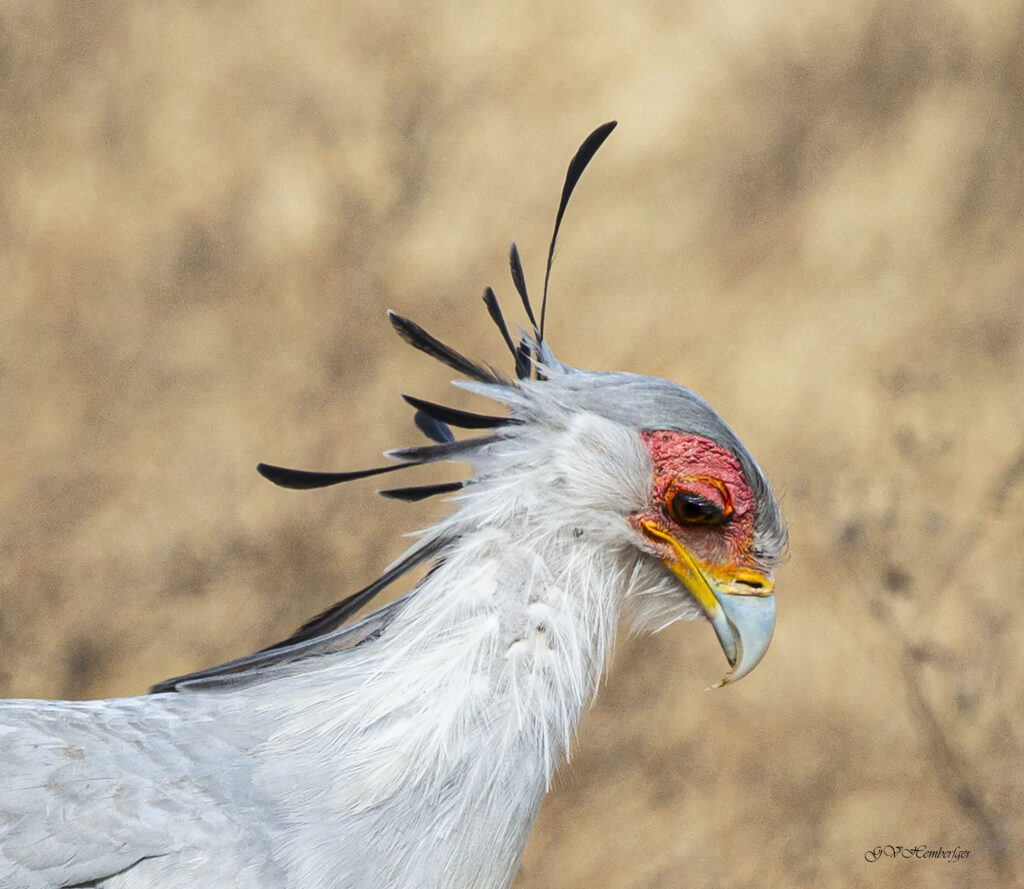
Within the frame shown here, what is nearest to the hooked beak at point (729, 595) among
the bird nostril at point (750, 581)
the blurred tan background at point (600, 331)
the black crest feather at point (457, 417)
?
the bird nostril at point (750, 581)

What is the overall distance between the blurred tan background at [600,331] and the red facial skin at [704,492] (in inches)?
50.9

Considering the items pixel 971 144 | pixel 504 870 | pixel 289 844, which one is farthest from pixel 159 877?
pixel 971 144

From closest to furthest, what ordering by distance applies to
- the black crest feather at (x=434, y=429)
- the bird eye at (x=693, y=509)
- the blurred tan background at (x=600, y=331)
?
the bird eye at (x=693, y=509) < the black crest feather at (x=434, y=429) < the blurred tan background at (x=600, y=331)

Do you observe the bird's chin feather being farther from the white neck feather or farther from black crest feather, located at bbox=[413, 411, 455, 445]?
A: black crest feather, located at bbox=[413, 411, 455, 445]

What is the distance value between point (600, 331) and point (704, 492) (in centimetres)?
135

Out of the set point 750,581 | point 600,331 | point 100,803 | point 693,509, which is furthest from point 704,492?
point 600,331

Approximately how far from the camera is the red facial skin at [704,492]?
1524mm

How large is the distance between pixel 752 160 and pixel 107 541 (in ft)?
6.58

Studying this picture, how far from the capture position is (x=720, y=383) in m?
2.84

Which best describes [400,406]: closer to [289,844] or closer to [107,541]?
[107,541]

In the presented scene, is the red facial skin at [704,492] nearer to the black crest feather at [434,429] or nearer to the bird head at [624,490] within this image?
the bird head at [624,490]

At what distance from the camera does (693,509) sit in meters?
1.52

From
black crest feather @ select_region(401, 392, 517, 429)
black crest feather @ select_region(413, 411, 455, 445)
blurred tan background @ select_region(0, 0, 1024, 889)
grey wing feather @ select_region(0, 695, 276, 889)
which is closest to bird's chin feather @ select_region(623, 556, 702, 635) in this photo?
black crest feather @ select_region(401, 392, 517, 429)

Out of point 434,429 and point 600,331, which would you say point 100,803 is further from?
point 600,331
